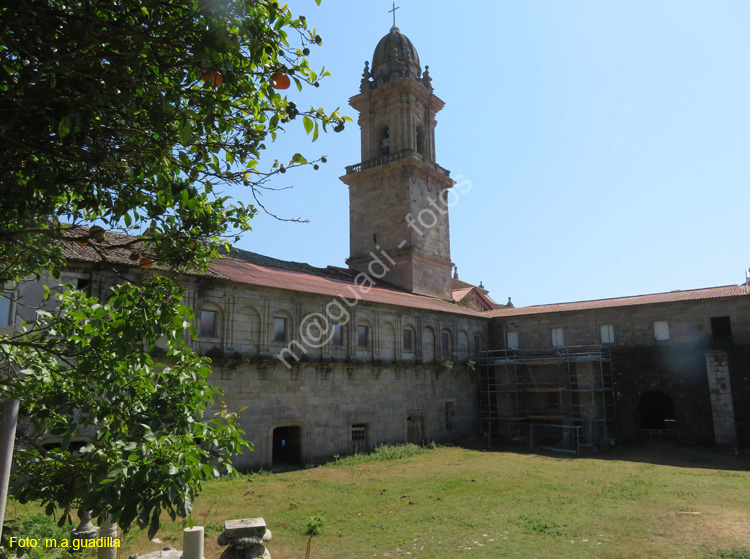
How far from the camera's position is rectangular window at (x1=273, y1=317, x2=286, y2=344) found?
61.3 feet

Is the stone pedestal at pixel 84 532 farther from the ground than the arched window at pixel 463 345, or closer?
closer

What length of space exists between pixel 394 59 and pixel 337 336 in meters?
21.3

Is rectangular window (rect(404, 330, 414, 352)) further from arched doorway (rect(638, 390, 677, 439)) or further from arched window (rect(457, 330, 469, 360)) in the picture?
arched doorway (rect(638, 390, 677, 439))

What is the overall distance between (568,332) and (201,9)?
27.3 m

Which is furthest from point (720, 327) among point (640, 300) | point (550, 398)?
point (550, 398)

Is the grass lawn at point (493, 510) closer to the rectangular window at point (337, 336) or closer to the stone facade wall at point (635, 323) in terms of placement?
the rectangular window at point (337, 336)

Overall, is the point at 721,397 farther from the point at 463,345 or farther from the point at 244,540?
the point at 244,540

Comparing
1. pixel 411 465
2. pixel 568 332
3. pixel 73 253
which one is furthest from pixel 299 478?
pixel 568 332

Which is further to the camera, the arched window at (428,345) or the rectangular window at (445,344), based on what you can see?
the rectangular window at (445,344)

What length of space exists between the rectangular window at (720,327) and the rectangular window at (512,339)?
374 inches

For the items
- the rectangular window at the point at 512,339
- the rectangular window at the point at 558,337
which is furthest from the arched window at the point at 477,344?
the rectangular window at the point at 558,337

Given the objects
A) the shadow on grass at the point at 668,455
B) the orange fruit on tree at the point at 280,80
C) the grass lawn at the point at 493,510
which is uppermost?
the orange fruit on tree at the point at 280,80

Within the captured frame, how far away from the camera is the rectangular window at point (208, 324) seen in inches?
657

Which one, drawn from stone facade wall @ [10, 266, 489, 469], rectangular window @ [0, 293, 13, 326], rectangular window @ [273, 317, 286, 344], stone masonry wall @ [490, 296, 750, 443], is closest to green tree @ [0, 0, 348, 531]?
rectangular window @ [0, 293, 13, 326]
